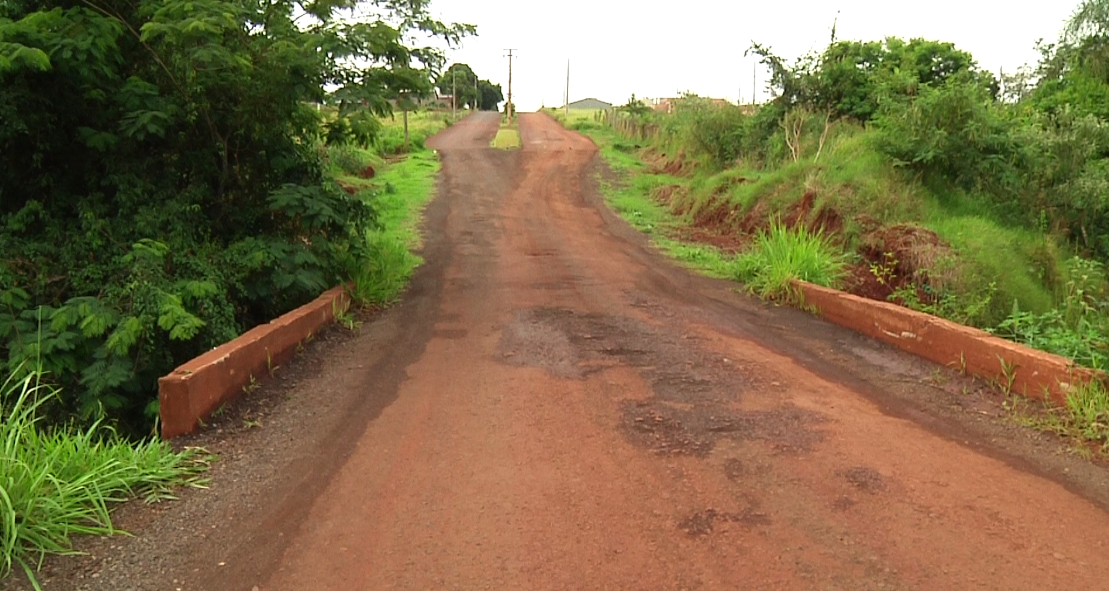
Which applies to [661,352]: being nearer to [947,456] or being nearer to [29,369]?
[947,456]

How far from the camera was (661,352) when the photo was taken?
670 cm

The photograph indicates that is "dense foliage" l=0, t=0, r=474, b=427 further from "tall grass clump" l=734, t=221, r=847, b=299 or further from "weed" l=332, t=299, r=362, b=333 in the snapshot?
"tall grass clump" l=734, t=221, r=847, b=299

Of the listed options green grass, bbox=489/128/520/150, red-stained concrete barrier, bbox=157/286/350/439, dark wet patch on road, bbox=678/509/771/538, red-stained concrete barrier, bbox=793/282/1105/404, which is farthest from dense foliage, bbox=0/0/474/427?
green grass, bbox=489/128/520/150

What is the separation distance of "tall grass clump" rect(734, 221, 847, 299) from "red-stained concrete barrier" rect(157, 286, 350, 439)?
4722 millimetres

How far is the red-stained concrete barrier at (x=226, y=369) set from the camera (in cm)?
501

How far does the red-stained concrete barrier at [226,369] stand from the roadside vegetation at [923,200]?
16.2 ft

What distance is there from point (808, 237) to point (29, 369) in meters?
7.99

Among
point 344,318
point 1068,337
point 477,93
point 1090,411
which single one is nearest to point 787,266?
point 1068,337

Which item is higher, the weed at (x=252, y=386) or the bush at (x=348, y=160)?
the bush at (x=348, y=160)


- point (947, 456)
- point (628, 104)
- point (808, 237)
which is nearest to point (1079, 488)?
point (947, 456)

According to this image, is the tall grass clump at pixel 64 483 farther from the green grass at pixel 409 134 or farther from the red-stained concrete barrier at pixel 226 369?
the green grass at pixel 409 134

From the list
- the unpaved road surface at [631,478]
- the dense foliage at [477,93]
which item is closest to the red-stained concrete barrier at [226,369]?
the unpaved road surface at [631,478]

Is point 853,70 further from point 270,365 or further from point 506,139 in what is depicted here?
point 506,139

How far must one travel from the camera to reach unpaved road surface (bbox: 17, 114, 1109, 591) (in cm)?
339
